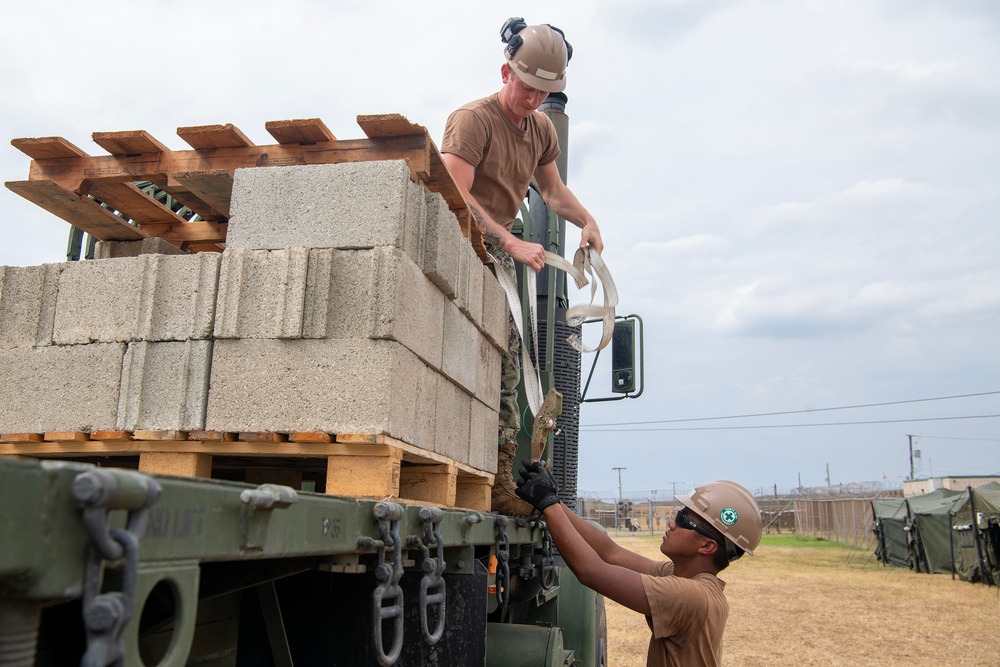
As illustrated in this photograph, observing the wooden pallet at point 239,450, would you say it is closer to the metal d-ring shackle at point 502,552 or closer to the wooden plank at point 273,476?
the metal d-ring shackle at point 502,552

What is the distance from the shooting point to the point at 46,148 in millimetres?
3625

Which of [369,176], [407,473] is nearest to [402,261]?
[369,176]

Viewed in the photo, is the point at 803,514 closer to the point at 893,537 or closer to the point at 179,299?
the point at 893,537

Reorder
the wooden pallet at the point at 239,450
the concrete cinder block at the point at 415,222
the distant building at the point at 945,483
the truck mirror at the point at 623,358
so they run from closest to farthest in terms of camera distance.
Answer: the wooden pallet at the point at 239,450 < the concrete cinder block at the point at 415,222 < the truck mirror at the point at 623,358 < the distant building at the point at 945,483

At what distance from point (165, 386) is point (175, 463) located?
0.90 ft

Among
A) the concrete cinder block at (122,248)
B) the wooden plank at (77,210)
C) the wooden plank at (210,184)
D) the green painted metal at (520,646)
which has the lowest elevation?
the green painted metal at (520,646)

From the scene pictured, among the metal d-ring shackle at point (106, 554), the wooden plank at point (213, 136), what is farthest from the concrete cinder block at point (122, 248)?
the metal d-ring shackle at point (106, 554)

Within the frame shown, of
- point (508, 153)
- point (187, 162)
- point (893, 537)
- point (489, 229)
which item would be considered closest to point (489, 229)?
point (489, 229)

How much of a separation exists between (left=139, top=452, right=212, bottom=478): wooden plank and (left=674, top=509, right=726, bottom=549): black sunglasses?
1.92 m

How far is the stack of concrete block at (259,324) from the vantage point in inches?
117

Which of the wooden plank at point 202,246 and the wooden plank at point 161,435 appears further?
the wooden plank at point 202,246

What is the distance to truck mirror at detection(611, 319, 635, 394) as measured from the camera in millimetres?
6574

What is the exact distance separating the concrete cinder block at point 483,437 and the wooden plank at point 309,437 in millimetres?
1156

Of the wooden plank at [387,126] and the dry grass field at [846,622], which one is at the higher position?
the wooden plank at [387,126]
